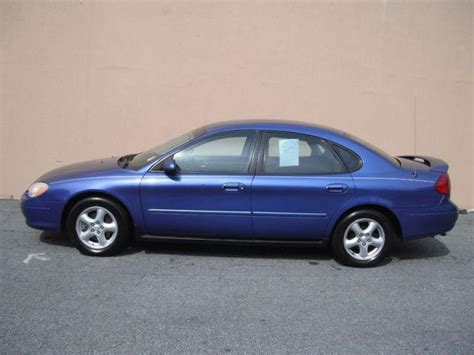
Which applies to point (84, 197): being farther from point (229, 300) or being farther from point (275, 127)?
point (275, 127)

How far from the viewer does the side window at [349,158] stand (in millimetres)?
5536

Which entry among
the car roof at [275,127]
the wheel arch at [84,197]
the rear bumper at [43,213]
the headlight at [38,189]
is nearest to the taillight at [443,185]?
the car roof at [275,127]

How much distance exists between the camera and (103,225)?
561 cm

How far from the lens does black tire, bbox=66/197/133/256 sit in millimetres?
5539

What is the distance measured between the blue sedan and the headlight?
13 millimetres

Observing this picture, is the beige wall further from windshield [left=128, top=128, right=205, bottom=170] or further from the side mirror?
the side mirror

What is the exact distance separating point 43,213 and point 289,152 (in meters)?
2.55

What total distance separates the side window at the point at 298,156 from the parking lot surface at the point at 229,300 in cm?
95

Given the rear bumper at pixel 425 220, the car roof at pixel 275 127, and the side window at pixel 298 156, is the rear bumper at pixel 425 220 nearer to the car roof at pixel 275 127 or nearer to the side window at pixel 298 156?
the side window at pixel 298 156

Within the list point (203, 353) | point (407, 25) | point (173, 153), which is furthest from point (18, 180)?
point (407, 25)

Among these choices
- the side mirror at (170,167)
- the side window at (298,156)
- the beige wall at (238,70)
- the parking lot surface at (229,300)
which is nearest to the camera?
the parking lot surface at (229,300)

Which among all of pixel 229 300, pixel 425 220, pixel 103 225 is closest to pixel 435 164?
pixel 425 220

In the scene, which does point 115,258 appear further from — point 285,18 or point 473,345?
point 285,18

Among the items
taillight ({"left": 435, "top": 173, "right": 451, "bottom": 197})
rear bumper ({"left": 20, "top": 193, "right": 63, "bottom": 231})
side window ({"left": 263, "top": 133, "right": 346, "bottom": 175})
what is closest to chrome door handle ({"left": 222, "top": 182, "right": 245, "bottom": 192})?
side window ({"left": 263, "top": 133, "right": 346, "bottom": 175})
